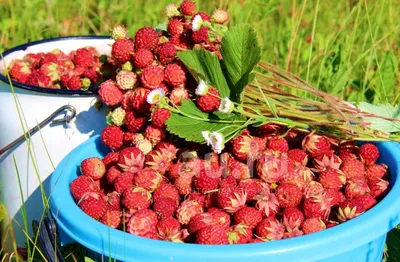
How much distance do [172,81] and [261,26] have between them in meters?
1.20

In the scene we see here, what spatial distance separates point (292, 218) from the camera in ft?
3.47

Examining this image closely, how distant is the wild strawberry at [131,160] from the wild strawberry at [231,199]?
191 millimetres

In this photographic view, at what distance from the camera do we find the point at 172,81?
1226 mm

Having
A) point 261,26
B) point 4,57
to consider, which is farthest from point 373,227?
point 261,26

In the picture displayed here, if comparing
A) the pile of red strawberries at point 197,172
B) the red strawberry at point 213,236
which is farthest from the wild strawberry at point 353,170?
the red strawberry at point 213,236

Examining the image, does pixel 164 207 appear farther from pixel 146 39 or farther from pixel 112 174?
pixel 146 39

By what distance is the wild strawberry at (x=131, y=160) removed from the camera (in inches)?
46.9

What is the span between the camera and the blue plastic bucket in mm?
940

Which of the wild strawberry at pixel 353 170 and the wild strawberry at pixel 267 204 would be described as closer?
the wild strawberry at pixel 267 204

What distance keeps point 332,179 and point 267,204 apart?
0.17 metres

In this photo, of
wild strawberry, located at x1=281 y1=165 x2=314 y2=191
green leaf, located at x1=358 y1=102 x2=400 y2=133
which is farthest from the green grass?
wild strawberry, located at x1=281 y1=165 x2=314 y2=191

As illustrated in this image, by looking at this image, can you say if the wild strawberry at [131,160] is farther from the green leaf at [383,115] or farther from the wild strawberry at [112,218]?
the green leaf at [383,115]

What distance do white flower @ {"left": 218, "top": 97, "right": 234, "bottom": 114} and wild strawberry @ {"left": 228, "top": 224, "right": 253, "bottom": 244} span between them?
218 mm

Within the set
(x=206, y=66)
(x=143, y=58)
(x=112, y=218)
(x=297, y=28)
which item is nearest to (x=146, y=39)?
(x=143, y=58)
